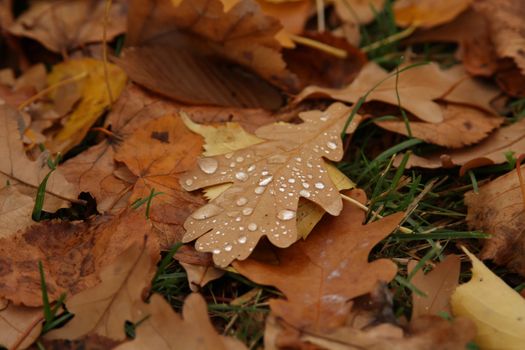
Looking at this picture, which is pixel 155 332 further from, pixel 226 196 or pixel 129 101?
pixel 129 101

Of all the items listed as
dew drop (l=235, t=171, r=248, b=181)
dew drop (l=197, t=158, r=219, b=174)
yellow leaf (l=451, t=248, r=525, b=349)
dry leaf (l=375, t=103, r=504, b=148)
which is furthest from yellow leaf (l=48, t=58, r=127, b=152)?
yellow leaf (l=451, t=248, r=525, b=349)

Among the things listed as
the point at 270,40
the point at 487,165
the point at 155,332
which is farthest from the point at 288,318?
the point at 270,40

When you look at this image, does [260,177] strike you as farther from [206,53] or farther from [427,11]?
[427,11]

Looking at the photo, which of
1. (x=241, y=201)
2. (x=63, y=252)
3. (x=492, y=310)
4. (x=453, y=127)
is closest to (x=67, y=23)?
(x=63, y=252)

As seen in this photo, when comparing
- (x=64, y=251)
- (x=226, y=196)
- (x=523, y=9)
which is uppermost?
(x=523, y=9)

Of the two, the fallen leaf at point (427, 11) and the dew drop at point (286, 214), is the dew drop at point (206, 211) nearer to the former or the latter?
the dew drop at point (286, 214)

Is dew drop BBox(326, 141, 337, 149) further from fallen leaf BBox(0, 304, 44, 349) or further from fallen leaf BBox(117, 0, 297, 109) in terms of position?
fallen leaf BBox(0, 304, 44, 349)
